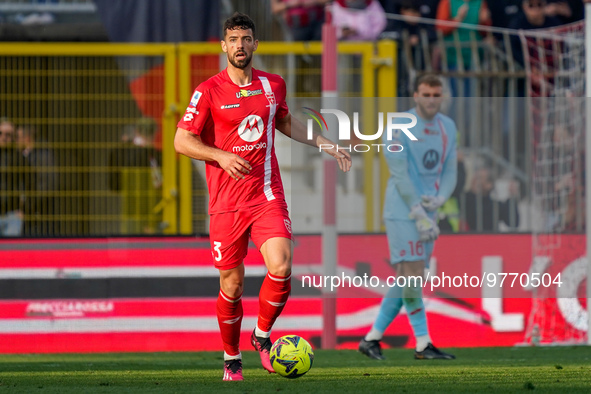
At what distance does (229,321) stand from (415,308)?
2.38 meters

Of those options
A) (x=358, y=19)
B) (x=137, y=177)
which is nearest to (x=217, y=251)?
(x=137, y=177)

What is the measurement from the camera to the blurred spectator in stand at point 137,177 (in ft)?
32.8

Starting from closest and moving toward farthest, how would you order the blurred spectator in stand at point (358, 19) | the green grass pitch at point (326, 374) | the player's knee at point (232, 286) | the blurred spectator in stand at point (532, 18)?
the green grass pitch at point (326, 374)
the player's knee at point (232, 286)
the blurred spectator in stand at point (358, 19)
the blurred spectator in stand at point (532, 18)

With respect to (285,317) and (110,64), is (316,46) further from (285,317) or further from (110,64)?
(285,317)

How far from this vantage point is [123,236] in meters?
9.60

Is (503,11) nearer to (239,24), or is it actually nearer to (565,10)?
(565,10)

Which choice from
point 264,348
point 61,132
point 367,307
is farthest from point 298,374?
point 61,132

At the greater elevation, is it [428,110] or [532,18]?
[532,18]

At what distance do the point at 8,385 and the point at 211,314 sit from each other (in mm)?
3652

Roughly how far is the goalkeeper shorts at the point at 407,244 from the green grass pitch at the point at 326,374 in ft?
2.69

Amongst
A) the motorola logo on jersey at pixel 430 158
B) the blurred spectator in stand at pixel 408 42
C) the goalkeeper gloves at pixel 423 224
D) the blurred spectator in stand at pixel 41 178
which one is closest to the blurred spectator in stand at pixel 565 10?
the blurred spectator in stand at pixel 408 42

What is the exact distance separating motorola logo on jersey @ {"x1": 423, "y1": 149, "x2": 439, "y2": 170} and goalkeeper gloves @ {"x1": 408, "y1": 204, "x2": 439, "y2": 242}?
0.33m

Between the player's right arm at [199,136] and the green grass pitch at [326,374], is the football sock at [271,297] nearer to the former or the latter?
the green grass pitch at [326,374]

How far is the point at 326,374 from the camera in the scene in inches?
255
